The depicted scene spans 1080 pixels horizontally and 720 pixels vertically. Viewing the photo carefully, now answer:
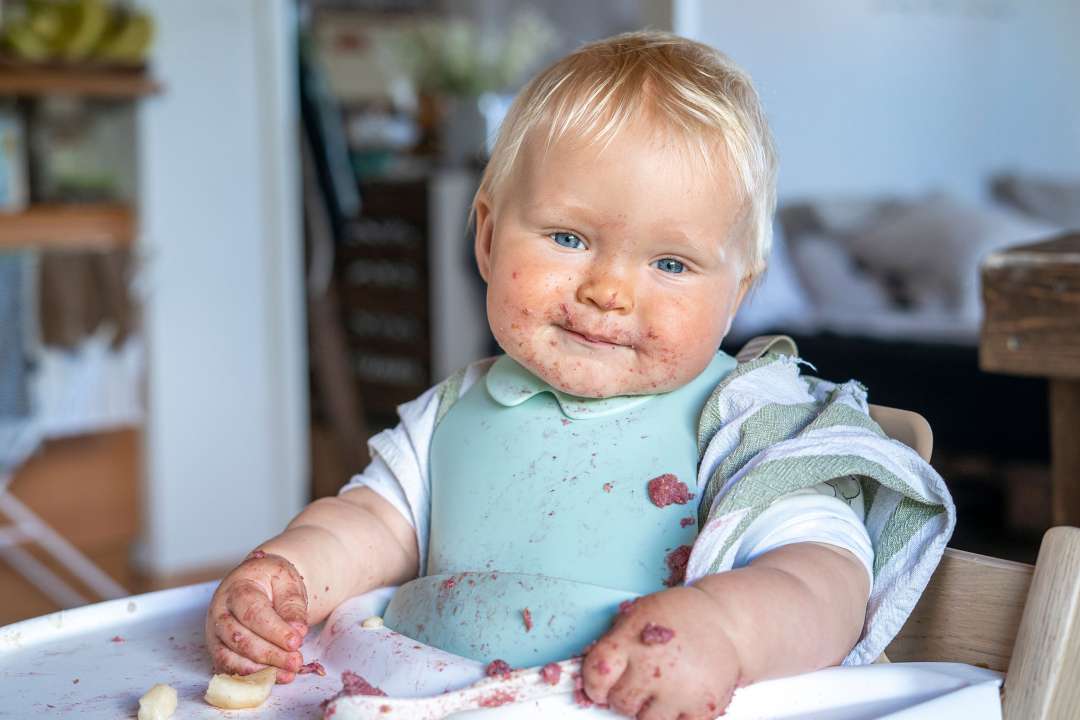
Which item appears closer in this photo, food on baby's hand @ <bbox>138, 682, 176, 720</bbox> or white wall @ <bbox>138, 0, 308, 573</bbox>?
food on baby's hand @ <bbox>138, 682, 176, 720</bbox>

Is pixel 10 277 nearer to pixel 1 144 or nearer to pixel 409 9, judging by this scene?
pixel 1 144

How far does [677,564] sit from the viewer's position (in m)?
0.86

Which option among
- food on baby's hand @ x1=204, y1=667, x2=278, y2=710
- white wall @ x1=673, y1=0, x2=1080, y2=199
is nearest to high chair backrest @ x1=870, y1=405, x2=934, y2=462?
food on baby's hand @ x1=204, y1=667, x2=278, y2=710

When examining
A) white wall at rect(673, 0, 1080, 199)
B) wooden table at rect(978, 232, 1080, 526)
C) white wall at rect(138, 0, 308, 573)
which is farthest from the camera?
white wall at rect(673, 0, 1080, 199)

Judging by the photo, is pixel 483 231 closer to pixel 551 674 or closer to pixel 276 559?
pixel 276 559

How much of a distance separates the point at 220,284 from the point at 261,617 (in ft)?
8.84

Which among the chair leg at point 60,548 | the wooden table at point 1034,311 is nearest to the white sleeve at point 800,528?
the wooden table at point 1034,311

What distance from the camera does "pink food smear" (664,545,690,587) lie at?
855mm

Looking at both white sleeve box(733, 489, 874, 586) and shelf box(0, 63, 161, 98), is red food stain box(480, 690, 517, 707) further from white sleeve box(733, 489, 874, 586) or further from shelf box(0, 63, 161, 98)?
shelf box(0, 63, 161, 98)

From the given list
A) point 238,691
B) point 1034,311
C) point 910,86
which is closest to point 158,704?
point 238,691

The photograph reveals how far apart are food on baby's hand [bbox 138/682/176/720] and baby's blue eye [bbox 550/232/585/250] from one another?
0.39 meters

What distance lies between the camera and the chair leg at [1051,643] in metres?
0.74

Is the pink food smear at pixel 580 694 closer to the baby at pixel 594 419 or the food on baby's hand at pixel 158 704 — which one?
the baby at pixel 594 419

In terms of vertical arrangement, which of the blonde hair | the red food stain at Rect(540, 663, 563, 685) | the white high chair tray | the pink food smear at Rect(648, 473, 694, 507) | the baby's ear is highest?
the blonde hair
